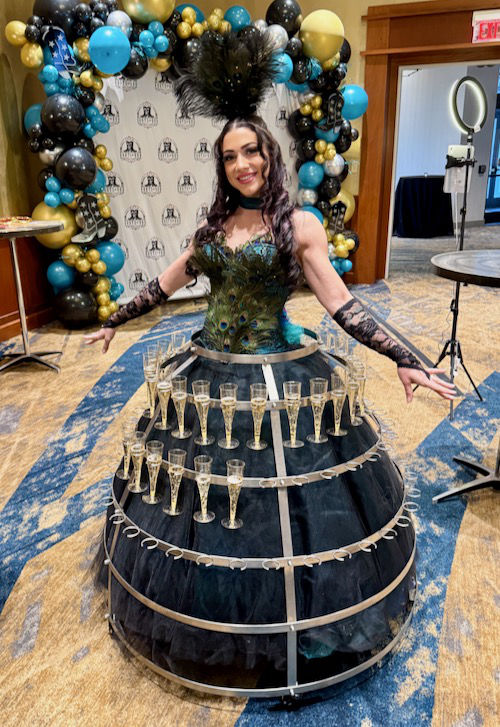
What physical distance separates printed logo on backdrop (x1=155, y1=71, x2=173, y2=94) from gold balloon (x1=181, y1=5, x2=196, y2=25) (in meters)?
0.88

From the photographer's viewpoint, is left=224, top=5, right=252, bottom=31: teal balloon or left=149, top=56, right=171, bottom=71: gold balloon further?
left=224, top=5, right=252, bottom=31: teal balloon

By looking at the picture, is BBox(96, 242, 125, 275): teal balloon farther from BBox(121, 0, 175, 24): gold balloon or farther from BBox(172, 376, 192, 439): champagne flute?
BBox(172, 376, 192, 439): champagne flute

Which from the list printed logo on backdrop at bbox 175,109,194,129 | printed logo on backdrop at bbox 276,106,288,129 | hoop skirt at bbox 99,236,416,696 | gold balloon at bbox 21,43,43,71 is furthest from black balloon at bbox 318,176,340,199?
hoop skirt at bbox 99,236,416,696

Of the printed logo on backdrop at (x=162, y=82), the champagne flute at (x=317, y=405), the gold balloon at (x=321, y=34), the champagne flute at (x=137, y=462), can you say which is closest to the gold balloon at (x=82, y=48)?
the printed logo on backdrop at (x=162, y=82)

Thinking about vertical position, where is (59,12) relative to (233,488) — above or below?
above

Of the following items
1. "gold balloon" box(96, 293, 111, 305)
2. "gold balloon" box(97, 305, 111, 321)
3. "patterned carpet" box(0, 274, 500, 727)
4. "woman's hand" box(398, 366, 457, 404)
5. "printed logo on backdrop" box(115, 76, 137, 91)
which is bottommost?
"patterned carpet" box(0, 274, 500, 727)

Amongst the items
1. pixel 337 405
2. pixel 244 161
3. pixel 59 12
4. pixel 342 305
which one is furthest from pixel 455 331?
pixel 59 12

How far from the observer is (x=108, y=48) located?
5004 millimetres

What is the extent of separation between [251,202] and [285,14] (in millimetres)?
4890

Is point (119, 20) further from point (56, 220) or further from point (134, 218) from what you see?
point (134, 218)

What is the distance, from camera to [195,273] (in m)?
2.34

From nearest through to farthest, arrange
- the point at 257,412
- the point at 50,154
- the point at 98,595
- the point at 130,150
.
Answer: the point at 257,412 → the point at 98,595 → the point at 50,154 → the point at 130,150

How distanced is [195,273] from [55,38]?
4.00m

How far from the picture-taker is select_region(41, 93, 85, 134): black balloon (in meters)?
5.13
